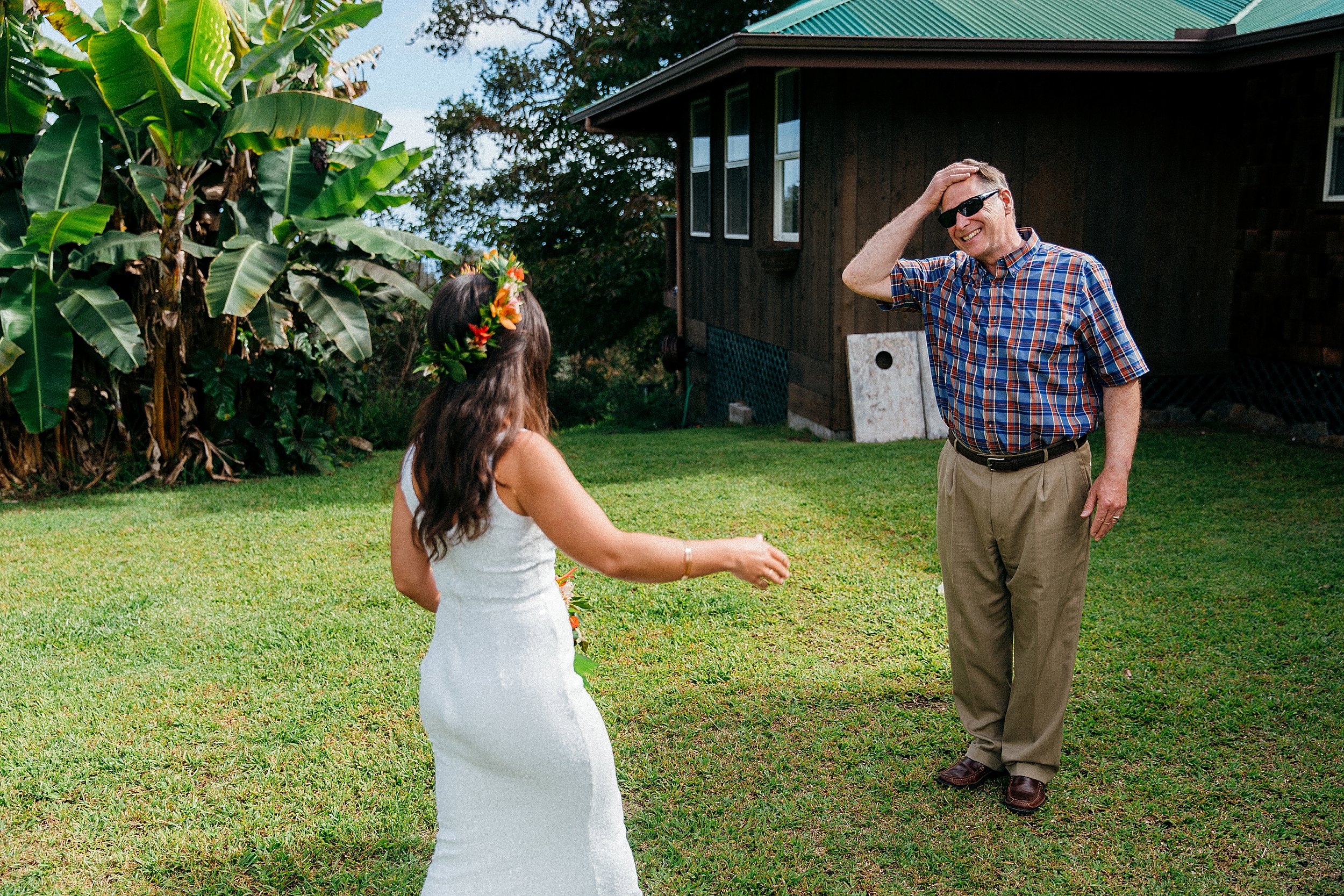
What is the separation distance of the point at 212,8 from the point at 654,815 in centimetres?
720

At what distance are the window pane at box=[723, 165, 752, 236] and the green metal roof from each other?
2.27 m

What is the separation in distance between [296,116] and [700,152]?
6.79 meters

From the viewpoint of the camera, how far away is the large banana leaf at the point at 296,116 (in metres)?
8.46

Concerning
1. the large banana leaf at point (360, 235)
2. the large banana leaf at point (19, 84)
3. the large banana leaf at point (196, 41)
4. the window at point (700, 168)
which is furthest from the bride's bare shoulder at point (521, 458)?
the window at point (700, 168)

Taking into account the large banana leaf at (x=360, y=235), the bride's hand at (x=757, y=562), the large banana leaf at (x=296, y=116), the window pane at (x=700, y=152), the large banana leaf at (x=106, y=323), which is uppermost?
the window pane at (x=700, y=152)

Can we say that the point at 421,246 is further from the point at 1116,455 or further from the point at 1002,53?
the point at 1116,455

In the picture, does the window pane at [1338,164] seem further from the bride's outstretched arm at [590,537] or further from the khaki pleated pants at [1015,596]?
the bride's outstretched arm at [590,537]

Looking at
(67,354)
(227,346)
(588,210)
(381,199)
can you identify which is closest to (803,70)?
(381,199)

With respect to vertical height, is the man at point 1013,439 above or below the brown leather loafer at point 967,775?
above

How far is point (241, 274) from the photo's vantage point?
8.54m

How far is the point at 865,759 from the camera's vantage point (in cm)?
408

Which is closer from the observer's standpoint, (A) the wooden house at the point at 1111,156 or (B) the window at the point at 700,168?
(A) the wooden house at the point at 1111,156

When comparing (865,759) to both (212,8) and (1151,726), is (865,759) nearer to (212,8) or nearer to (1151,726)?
(1151,726)

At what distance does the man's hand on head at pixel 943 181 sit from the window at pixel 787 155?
7.13 metres
